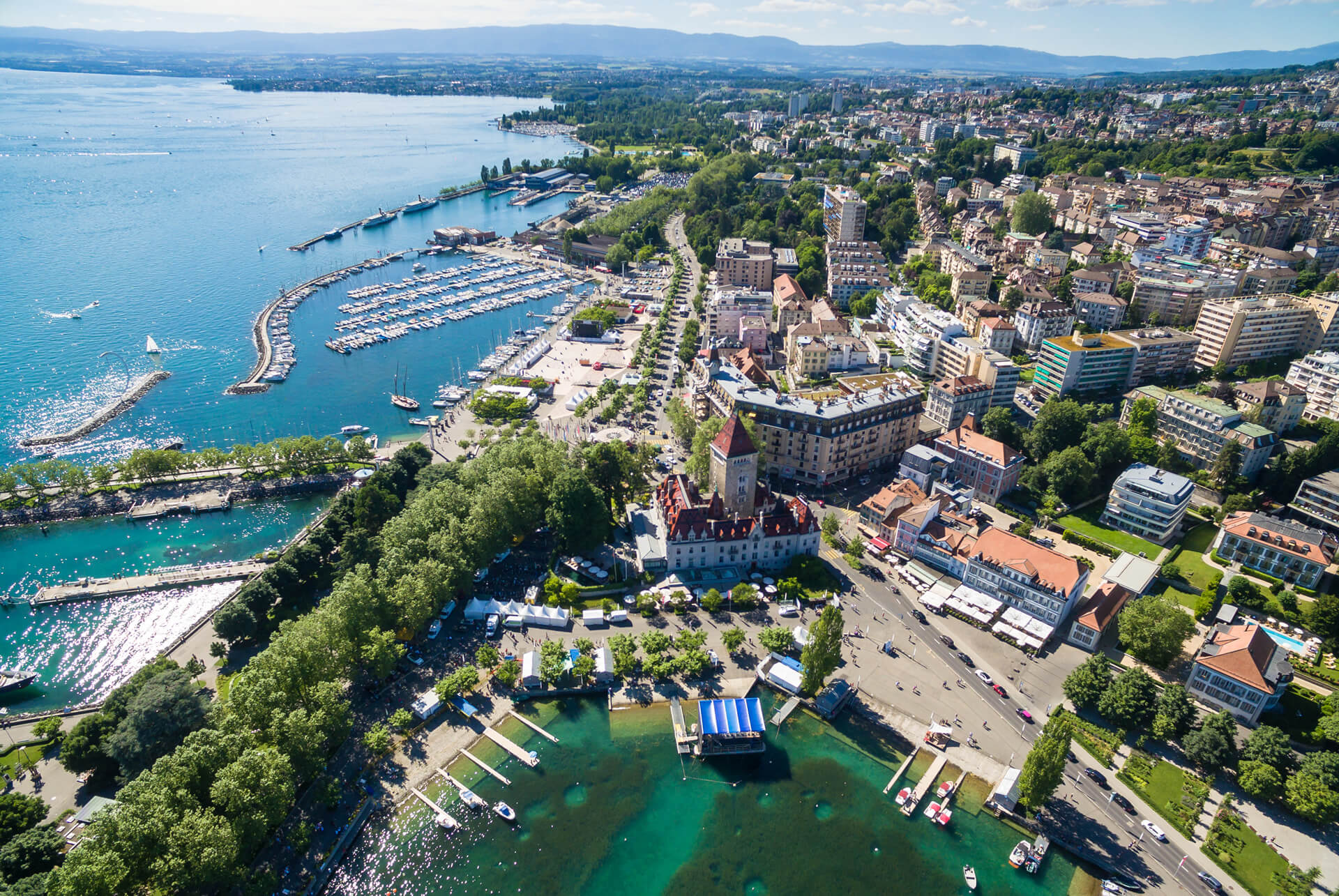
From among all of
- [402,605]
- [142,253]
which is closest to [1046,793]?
[402,605]

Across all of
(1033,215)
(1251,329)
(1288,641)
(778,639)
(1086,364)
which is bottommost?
(778,639)

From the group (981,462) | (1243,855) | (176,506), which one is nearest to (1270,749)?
(1243,855)

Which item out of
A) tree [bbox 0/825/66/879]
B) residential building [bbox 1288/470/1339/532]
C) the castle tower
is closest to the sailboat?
the castle tower

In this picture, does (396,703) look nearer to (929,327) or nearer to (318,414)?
(318,414)

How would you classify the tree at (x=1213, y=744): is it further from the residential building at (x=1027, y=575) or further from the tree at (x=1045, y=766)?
the residential building at (x=1027, y=575)

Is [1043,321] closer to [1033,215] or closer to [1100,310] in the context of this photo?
[1100,310]

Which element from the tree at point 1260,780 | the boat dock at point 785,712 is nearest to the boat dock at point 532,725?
the boat dock at point 785,712
